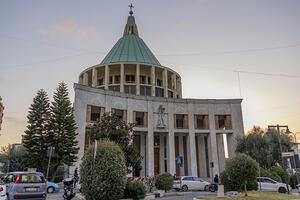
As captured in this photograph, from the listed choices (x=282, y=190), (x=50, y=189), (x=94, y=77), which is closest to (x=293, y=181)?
(x=282, y=190)

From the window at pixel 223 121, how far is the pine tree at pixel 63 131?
2343 centimetres

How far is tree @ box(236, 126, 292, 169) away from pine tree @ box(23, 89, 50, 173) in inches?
1036

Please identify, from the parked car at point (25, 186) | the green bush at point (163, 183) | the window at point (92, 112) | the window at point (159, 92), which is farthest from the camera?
the window at point (159, 92)

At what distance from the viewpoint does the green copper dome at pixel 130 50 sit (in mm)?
48556

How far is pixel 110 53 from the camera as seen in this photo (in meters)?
52.1

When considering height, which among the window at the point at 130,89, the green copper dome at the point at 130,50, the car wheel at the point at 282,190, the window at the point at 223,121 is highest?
the green copper dome at the point at 130,50

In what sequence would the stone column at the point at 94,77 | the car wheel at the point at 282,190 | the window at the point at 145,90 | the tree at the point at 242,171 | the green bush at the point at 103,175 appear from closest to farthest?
the green bush at the point at 103,175 → the tree at the point at 242,171 → the car wheel at the point at 282,190 → the stone column at the point at 94,77 → the window at the point at 145,90

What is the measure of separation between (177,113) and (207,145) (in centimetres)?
820

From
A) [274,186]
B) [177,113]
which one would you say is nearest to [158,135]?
[177,113]

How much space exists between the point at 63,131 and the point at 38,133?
307 centimetres

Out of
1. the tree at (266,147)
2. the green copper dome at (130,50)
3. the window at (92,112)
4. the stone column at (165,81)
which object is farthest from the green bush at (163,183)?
the green copper dome at (130,50)

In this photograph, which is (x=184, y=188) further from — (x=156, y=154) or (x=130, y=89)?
(x=130, y=89)

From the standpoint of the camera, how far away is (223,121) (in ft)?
155

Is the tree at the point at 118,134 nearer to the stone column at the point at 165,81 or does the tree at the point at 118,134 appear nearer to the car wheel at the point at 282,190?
the car wheel at the point at 282,190
